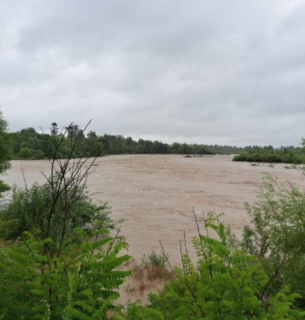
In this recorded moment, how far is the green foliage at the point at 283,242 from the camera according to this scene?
16.8ft

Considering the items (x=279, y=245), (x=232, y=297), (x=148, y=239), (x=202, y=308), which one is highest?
(x=232, y=297)

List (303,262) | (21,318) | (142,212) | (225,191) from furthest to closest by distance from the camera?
(225,191), (142,212), (303,262), (21,318)

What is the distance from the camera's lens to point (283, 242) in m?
5.93

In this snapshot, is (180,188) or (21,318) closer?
(21,318)

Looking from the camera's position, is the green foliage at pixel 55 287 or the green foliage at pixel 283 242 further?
the green foliage at pixel 283 242

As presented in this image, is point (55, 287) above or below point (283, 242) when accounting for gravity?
above

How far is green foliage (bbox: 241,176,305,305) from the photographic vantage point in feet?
16.8

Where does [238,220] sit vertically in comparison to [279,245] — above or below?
below

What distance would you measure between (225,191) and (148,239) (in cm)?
1307

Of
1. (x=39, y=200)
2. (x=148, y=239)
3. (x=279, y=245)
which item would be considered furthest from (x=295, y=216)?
(x=39, y=200)

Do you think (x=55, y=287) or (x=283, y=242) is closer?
(x=55, y=287)

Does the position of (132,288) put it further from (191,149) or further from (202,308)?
(191,149)

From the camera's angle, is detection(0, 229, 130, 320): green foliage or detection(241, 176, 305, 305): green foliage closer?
detection(0, 229, 130, 320): green foliage

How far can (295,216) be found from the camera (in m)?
6.09
